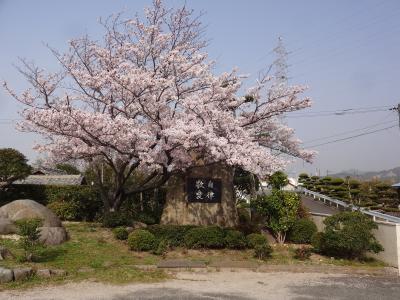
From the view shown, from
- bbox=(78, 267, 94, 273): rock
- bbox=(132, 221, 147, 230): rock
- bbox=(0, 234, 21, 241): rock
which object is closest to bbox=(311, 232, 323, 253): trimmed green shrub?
bbox=(132, 221, 147, 230): rock

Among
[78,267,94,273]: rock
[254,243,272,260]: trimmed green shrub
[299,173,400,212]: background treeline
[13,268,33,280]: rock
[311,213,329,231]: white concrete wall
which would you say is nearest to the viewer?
[13,268,33,280]: rock

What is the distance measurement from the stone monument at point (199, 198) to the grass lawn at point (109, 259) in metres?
2.48

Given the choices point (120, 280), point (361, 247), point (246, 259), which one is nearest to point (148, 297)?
point (120, 280)

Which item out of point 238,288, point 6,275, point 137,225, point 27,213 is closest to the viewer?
point 6,275

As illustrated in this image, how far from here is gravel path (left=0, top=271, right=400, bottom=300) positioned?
334 inches

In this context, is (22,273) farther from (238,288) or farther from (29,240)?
(238,288)

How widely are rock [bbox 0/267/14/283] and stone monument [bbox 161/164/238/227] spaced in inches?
277

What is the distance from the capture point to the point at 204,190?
15.7 metres

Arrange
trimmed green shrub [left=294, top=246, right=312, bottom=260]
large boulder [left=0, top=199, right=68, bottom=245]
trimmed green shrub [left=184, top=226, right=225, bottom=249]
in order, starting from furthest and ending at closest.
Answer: trimmed green shrub [left=184, top=226, right=225, bottom=249]
trimmed green shrub [left=294, top=246, right=312, bottom=260]
large boulder [left=0, top=199, right=68, bottom=245]

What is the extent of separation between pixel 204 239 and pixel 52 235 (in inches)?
169

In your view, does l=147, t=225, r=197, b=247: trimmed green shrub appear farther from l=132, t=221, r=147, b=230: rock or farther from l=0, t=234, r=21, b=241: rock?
l=0, t=234, r=21, b=241: rock

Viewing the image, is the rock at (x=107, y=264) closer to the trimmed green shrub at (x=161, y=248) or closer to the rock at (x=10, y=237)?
the trimmed green shrub at (x=161, y=248)

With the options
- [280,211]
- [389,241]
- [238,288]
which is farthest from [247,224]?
[238,288]

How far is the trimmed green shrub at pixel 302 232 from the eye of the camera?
574 inches
